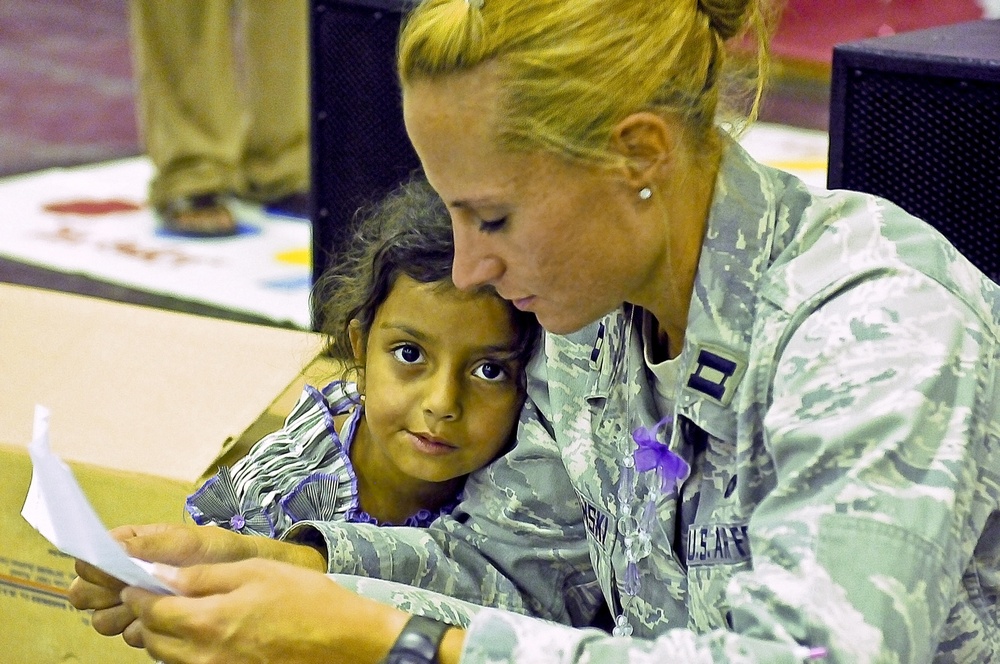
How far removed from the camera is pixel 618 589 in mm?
1360

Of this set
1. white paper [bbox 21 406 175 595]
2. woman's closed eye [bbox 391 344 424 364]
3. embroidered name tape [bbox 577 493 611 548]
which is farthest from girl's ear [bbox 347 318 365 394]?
white paper [bbox 21 406 175 595]

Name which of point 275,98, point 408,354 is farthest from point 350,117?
point 275,98

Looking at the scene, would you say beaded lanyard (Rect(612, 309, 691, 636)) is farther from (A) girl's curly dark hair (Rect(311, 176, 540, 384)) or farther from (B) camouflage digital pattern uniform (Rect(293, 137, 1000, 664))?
(A) girl's curly dark hair (Rect(311, 176, 540, 384))

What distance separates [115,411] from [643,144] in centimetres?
84

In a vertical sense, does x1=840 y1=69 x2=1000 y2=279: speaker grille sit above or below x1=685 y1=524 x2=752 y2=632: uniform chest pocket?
above

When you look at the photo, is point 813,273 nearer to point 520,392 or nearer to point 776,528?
point 776,528

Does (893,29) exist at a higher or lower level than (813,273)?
lower

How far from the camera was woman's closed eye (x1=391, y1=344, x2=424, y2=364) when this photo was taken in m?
1.57

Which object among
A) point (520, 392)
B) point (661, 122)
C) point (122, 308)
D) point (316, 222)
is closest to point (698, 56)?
point (661, 122)

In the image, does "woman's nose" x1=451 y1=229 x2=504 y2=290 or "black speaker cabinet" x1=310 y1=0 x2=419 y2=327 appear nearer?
"woman's nose" x1=451 y1=229 x2=504 y2=290

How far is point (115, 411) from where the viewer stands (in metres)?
1.66

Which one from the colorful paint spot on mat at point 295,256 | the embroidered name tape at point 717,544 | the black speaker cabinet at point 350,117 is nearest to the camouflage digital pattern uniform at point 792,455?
the embroidered name tape at point 717,544

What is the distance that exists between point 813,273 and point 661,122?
173 mm

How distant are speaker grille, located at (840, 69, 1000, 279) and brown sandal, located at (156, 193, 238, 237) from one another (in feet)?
7.49
